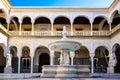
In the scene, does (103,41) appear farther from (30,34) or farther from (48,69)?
(48,69)

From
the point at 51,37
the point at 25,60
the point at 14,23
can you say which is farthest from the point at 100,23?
the point at 14,23

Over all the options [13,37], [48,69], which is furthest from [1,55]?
[48,69]

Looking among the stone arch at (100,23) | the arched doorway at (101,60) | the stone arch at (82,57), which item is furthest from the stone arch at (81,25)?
the arched doorway at (101,60)

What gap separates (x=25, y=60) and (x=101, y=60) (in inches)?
350

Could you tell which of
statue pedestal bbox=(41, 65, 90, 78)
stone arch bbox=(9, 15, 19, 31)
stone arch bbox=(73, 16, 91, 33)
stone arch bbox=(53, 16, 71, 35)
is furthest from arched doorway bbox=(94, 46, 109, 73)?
statue pedestal bbox=(41, 65, 90, 78)

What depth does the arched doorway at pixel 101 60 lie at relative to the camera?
92.9ft

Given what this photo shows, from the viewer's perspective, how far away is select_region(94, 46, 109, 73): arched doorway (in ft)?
92.9

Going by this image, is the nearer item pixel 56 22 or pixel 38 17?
pixel 38 17

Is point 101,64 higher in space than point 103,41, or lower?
lower

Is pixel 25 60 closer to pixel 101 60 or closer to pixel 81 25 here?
pixel 81 25

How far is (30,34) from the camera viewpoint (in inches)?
1061

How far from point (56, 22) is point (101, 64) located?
740 cm

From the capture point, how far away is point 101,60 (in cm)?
2891

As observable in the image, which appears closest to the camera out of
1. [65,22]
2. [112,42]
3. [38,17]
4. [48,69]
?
[48,69]
